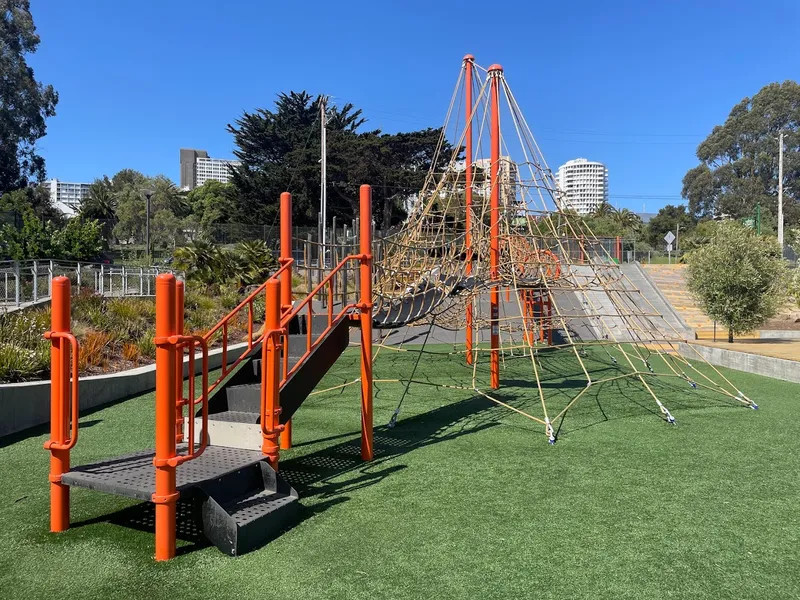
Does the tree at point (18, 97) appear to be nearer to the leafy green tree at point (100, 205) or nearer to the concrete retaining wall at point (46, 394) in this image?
the leafy green tree at point (100, 205)

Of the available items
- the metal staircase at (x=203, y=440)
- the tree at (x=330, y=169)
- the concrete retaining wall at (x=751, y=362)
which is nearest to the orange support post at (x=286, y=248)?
the metal staircase at (x=203, y=440)

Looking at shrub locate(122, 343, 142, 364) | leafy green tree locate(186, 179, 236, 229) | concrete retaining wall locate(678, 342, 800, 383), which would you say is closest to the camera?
shrub locate(122, 343, 142, 364)

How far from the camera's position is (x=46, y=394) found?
741 cm

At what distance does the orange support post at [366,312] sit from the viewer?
5852 millimetres

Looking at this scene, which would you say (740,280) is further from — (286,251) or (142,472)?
(142,472)

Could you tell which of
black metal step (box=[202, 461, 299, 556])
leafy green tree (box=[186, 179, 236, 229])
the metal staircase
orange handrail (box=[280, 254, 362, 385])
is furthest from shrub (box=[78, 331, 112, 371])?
leafy green tree (box=[186, 179, 236, 229])

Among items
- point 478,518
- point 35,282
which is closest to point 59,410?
point 478,518

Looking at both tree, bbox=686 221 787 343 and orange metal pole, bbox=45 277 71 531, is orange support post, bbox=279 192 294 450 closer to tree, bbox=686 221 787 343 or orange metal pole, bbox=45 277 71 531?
orange metal pole, bbox=45 277 71 531

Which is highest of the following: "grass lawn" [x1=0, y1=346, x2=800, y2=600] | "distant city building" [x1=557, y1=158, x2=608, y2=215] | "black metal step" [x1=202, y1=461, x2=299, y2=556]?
"distant city building" [x1=557, y1=158, x2=608, y2=215]

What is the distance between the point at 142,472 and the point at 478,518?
7.81ft

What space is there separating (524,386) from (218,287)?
406 inches

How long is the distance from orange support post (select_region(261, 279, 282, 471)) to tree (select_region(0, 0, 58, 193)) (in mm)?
42080

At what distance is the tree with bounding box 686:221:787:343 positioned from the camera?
579 inches

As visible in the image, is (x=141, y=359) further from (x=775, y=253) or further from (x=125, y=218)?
(x=125, y=218)
